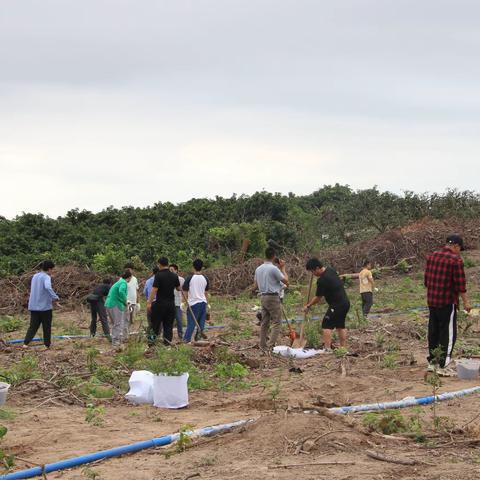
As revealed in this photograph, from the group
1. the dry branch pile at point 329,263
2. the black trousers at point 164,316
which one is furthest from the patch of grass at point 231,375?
the dry branch pile at point 329,263

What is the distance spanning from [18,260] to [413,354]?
18677 mm

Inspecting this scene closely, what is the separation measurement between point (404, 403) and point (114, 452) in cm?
302

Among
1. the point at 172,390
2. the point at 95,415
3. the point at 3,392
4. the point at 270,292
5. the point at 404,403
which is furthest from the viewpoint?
the point at 270,292

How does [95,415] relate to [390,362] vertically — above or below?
below

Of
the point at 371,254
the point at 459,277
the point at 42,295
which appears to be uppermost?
the point at 371,254

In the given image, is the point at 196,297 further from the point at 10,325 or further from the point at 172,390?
the point at 10,325

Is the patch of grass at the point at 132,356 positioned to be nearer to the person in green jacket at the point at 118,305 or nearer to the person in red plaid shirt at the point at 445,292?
the person in green jacket at the point at 118,305

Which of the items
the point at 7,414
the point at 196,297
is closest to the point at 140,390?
the point at 7,414

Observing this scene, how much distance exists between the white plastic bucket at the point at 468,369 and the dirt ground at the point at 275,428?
6.0 inches

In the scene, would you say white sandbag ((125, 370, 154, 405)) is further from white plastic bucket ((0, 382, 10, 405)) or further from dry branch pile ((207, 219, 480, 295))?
dry branch pile ((207, 219, 480, 295))

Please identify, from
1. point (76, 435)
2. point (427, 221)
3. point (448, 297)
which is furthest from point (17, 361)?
point (427, 221)

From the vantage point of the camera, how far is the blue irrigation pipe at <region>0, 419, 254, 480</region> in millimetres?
6211

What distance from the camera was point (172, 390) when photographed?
8812 millimetres

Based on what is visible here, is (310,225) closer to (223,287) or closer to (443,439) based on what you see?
(223,287)
